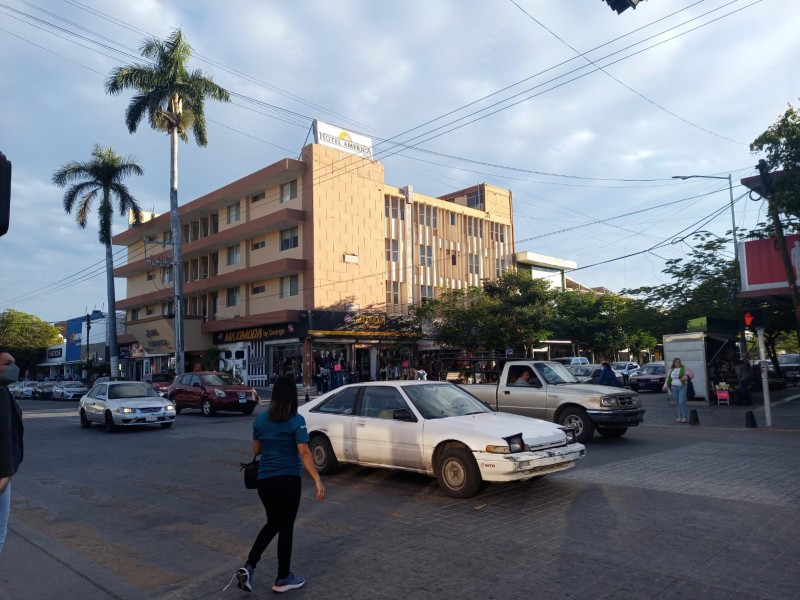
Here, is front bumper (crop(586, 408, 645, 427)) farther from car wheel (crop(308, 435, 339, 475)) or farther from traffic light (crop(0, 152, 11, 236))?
traffic light (crop(0, 152, 11, 236))

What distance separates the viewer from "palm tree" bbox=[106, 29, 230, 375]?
118 ft

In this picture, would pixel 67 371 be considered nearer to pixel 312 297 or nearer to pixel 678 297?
pixel 312 297

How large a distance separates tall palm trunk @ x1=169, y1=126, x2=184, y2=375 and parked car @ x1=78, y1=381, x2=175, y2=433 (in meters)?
15.4

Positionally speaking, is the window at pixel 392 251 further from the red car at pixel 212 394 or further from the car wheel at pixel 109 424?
the car wheel at pixel 109 424

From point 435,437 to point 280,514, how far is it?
11.6ft

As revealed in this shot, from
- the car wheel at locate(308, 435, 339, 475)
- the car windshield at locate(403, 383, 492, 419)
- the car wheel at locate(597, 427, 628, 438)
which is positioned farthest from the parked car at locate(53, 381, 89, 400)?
the car windshield at locate(403, 383, 492, 419)

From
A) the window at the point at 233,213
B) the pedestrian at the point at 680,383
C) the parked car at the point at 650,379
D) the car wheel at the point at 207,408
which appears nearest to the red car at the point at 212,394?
the car wheel at the point at 207,408

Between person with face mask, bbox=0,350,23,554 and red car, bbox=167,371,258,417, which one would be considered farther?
red car, bbox=167,371,258,417

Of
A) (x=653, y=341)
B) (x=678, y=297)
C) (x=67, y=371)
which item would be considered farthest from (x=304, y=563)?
(x=67, y=371)

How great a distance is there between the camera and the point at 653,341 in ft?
207

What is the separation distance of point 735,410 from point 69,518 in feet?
60.4

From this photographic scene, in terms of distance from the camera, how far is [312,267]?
39.3m

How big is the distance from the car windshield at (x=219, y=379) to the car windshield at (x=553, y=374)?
44.2ft

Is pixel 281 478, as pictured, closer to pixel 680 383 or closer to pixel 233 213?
pixel 680 383
